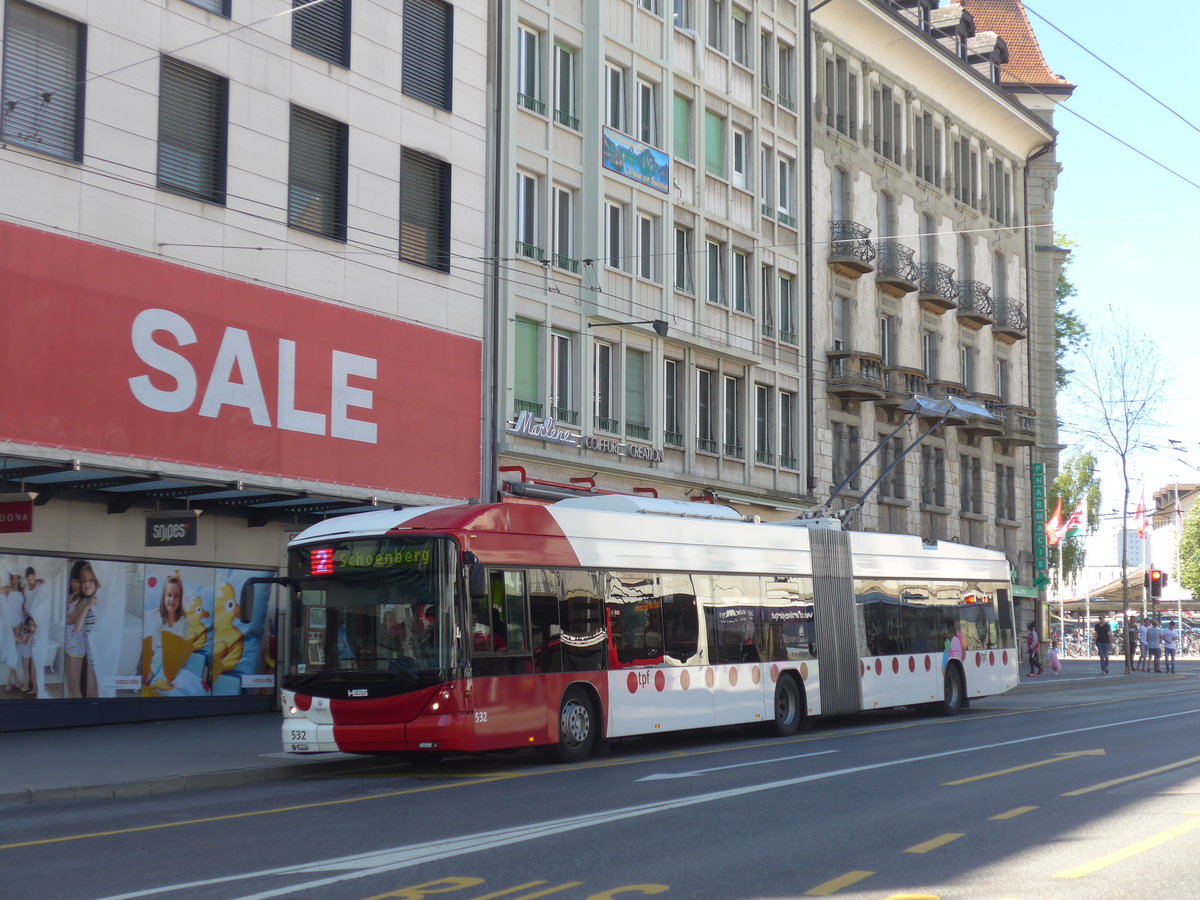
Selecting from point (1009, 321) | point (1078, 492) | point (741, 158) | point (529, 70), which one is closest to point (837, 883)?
point (529, 70)

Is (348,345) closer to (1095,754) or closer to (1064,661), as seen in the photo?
(1095,754)

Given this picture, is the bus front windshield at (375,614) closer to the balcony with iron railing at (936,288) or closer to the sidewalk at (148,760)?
the sidewalk at (148,760)

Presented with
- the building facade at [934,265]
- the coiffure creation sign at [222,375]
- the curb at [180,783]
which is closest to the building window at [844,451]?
the building facade at [934,265]

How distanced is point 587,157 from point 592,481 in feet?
22.8

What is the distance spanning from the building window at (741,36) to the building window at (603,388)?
961cm

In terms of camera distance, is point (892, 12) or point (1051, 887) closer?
point (1051, 887)

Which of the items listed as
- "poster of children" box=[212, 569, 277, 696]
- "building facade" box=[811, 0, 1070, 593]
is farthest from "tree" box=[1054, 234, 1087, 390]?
"poster of children" box=[212, 569, 277, 696]

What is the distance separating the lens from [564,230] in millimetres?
31719

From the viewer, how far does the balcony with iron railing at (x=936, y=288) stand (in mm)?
46438

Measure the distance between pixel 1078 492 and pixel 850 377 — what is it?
5581 centimetres

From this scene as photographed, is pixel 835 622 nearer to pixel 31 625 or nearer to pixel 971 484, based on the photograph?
pixel 31 625

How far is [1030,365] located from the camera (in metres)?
54.6

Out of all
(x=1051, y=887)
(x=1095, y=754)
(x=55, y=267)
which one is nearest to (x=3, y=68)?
(x=55, y=267)

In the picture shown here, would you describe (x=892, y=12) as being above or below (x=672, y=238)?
above
